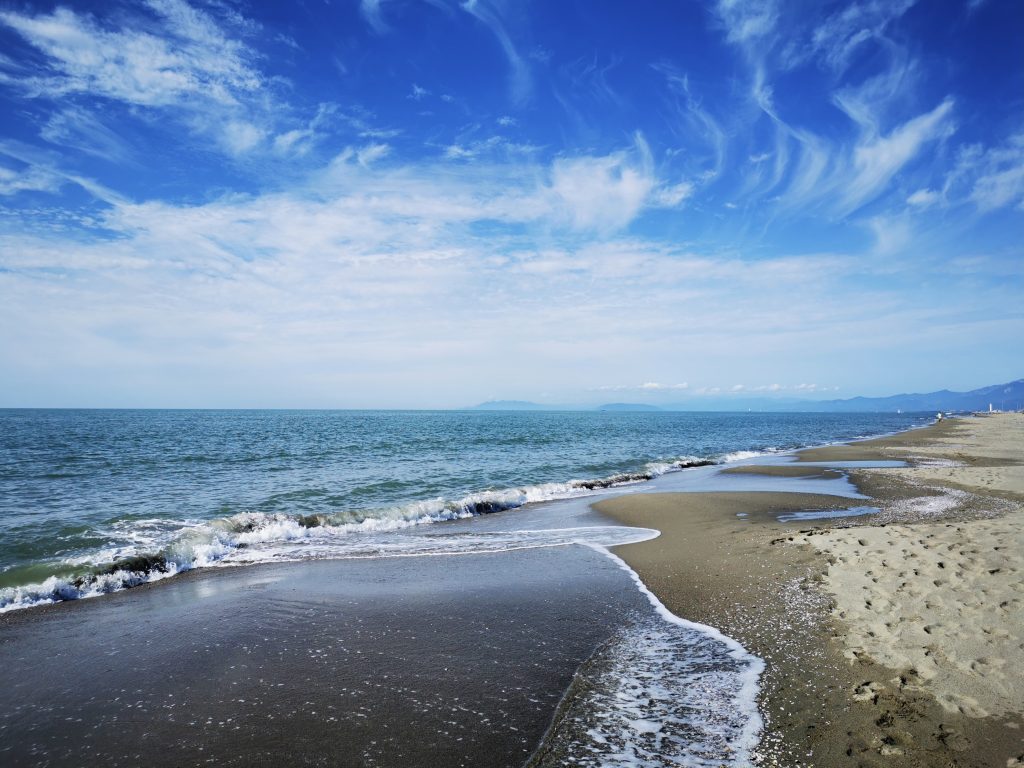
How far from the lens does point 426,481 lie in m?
24.5

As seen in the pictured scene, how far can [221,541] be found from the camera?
13391 mm

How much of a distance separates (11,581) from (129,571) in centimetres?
196

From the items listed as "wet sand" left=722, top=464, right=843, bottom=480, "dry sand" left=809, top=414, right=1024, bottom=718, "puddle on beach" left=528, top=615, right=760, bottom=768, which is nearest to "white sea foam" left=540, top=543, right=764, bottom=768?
"puddle on beach" left=528, top=615, right=760, bottom=768

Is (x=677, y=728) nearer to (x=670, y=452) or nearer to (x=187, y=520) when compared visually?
(x=187, y=520)

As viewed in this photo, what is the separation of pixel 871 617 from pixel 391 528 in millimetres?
12545

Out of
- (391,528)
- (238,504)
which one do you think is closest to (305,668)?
(391,528)

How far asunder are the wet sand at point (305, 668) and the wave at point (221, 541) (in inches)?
27.0

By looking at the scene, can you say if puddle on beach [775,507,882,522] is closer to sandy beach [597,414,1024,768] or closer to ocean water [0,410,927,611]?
sandy beach [597,414,1024,768]

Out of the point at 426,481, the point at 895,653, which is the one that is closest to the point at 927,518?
the point at 895,653

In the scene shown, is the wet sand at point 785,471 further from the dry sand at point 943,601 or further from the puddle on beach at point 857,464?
the dry sand at point 943,601

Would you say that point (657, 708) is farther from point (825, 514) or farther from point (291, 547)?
point (825, 514)

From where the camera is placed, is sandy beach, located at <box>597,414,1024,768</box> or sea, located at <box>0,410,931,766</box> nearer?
sandy beach, located at <box>597,414,1024,768</box>

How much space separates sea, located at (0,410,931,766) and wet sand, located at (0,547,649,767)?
2.27 feet

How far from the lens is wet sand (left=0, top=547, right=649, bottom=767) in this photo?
488 centimetres
